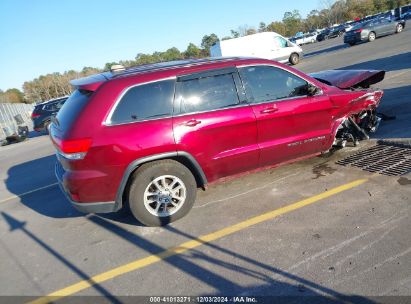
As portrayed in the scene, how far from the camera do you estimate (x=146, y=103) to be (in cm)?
416

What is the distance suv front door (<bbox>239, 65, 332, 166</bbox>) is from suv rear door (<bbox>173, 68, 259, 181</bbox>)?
0.55 feet

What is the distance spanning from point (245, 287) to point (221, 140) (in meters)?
1.90

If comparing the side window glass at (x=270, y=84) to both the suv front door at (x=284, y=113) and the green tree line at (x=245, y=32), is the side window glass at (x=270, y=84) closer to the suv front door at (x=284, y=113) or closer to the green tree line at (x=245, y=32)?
the suv front door at (x=284, y=113)

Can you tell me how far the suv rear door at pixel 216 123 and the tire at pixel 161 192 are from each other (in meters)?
0.28

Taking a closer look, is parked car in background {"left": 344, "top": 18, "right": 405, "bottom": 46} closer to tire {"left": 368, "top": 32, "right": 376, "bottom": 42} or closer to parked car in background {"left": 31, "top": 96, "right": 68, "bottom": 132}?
tire {"left": 368, "top": 32, "right": 376, "bottom": 42}

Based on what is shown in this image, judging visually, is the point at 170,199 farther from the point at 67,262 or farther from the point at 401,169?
the point at 401,169

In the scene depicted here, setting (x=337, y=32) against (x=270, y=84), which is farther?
(x=337, y=32)

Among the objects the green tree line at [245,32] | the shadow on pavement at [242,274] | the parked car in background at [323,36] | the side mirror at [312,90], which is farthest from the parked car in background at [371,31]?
the green tree line at [245,32]

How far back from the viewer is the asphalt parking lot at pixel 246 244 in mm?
3090

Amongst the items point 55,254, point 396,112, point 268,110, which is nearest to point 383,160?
point 268,110

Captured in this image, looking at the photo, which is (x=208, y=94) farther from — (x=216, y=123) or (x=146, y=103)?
(x=146, y=103)

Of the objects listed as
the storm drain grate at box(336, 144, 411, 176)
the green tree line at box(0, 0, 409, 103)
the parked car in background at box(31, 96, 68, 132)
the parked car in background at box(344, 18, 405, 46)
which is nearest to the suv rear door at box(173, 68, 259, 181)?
the storm drain grate at box(336, 144, 411, 176)

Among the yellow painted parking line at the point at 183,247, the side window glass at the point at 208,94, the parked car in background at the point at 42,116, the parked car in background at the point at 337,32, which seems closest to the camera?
the yellow painted parking line at the point at 183,247

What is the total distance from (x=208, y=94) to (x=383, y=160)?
279 cm
